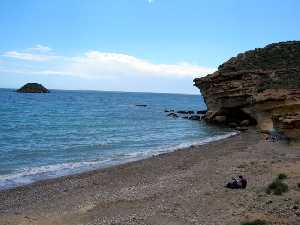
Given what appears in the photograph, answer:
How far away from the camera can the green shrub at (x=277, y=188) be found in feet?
57.7

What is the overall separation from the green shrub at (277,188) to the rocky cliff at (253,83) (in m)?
19.3

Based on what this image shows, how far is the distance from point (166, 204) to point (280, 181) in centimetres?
543

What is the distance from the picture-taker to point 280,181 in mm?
19422

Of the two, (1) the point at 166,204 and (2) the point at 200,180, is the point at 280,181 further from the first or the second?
(1) the point at 166,204

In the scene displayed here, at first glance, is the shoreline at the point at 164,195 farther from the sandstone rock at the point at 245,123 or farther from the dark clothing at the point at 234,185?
the sandstone rock at the point at 245,123

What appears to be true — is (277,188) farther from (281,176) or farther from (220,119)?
(220,119)

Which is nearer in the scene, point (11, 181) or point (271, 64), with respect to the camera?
point (11, 181)

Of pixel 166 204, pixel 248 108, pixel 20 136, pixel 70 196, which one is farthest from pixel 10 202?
pixel 248 108

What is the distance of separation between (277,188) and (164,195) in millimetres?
4518

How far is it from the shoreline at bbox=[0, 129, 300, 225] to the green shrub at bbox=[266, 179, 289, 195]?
0.28 m

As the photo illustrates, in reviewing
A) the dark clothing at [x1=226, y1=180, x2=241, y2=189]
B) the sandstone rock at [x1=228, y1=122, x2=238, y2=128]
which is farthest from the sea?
the dark clothing at [x1=226, y1=180, x2=241, y2=189]

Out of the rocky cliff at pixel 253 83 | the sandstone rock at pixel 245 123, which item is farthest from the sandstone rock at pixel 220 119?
the sandstone rock at pixel 245 123

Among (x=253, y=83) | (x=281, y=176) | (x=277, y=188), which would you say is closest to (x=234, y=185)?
(x=277, y=188)

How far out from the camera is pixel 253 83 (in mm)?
53875
